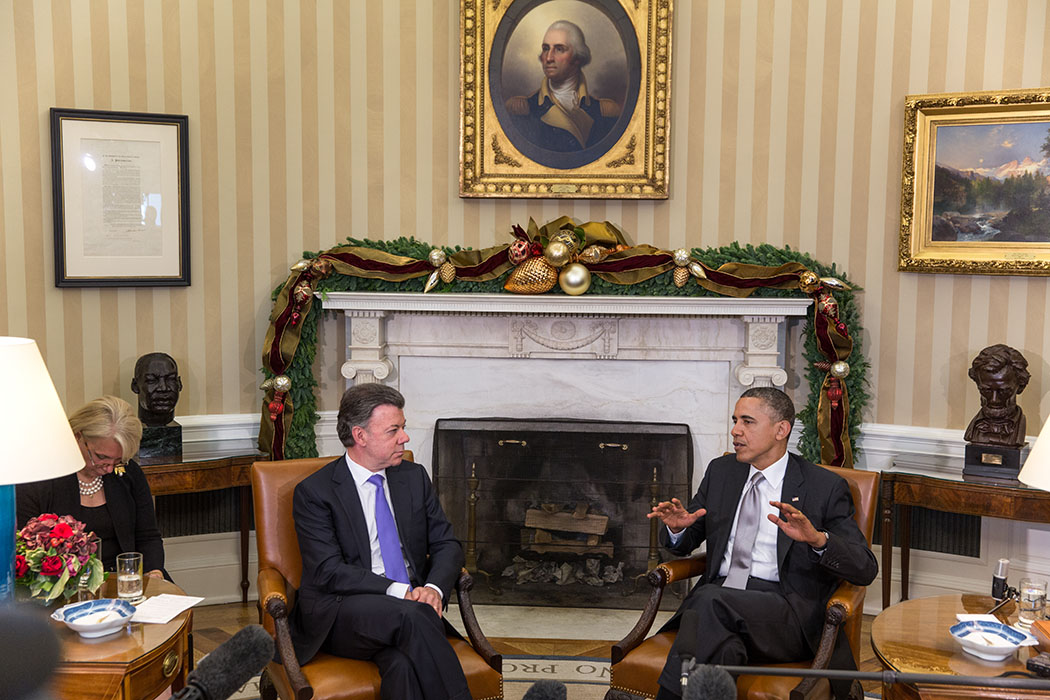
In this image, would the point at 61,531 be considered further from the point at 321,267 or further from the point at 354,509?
the point at 321,267

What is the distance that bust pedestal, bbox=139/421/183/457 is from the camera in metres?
5.01

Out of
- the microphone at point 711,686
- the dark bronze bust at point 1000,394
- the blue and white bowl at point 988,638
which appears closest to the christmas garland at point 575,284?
the dark bronze bust at point 1000,394

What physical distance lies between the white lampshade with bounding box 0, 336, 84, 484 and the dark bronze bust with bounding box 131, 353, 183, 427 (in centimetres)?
238

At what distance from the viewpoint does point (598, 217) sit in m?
5.71

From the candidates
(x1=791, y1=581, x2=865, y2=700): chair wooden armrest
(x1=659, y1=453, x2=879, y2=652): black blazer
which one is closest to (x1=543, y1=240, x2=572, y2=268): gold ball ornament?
(x1=659, y1=453, x2=879, y2=652): black blazer

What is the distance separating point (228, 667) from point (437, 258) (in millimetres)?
4191

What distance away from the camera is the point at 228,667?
50.2 inches

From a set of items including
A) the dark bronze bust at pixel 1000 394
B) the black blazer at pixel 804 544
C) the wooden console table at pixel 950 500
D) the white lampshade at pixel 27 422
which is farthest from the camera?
the dark bronze bust at pixel 1000 394

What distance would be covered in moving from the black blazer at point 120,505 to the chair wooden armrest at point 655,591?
6.09 feet

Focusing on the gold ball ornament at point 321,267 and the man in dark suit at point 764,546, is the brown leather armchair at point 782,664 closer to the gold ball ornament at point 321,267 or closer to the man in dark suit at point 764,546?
the man in dark suit at point 764,546

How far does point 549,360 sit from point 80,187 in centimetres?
277

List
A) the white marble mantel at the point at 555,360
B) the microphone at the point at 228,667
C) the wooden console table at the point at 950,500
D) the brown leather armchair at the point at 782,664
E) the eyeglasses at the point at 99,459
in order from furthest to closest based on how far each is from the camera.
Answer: the white marble mantel at the point at 555,360 → the wooden console table at the point at 950,500 → the eyeglasses at the point at 99,459 → the brown leather armchair at the point at 782,664 → the microphone at the point at 228,667

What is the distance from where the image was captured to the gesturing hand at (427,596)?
3480 mm

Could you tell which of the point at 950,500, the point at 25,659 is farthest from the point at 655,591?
the point at 25,659
